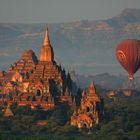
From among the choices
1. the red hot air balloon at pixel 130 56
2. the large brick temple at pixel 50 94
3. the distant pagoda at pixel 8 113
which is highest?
the red hot air balloon at pixel 130 56

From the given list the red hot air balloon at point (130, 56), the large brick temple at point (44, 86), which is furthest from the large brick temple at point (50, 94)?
the red hot air balloon at point (130, 56)

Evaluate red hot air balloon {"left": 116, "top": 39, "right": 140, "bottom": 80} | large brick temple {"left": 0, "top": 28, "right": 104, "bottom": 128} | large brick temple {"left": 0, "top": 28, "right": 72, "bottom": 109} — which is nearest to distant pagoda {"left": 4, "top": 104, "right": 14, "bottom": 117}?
large brick temple {"left": 0, "top": 28, "right": 104, "bottom": 128}

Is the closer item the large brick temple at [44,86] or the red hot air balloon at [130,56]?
the large brick temple at [44,86]

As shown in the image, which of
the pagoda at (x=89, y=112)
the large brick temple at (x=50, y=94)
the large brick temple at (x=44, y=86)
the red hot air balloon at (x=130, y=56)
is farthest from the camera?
the red hot air balloon at (x=130, y=56)

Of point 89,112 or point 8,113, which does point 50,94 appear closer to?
point 8,113

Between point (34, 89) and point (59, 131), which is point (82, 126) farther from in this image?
point (34, 89)

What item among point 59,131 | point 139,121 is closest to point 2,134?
point 59,131

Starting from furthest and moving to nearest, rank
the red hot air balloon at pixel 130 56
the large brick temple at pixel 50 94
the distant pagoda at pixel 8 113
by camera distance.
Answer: the red hot air balloon at pixel 130 56, the distant pagoda at pixel 8 113, the large brick temple at pixel 50 94

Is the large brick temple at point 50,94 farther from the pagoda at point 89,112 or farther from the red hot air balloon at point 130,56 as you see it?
the red hot air balloon at point 130,56

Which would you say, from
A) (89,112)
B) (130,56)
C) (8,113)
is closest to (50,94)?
(8,113)
